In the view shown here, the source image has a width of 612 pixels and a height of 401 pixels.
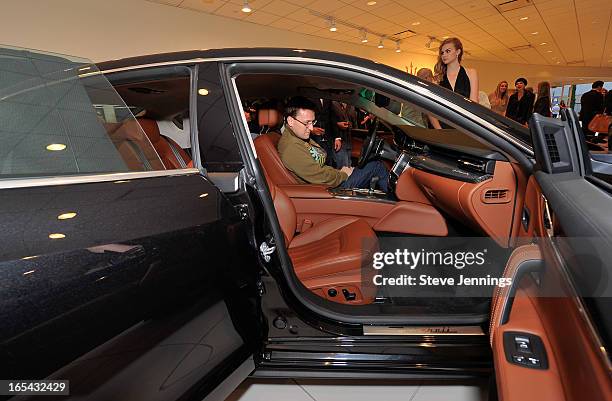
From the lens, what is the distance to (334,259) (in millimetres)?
1364

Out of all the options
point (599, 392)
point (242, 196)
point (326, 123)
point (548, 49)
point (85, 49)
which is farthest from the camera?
point (548, 49)

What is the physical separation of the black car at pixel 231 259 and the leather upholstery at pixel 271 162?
68cm

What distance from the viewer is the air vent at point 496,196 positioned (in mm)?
1346

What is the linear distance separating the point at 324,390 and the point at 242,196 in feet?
2.66

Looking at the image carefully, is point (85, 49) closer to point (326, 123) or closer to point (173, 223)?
point (326, 123)

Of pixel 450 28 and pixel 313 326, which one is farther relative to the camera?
pixel 450 28

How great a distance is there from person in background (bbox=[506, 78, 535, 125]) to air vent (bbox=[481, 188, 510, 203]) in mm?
4874

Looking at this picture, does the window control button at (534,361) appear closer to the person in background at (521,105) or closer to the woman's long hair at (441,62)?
the woman's long hair at (441,62)

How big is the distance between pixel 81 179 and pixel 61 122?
18 centimetres

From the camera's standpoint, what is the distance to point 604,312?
20.3 inches

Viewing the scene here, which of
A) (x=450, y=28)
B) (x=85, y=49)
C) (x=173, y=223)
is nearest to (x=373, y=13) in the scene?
(x=450, y=28)

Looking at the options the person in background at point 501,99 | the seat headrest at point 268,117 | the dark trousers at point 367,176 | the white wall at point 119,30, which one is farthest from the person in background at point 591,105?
the white wall at point 119,30

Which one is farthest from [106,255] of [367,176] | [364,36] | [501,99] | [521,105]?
[364,36]

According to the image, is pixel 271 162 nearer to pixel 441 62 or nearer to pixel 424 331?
pixel 424 331
